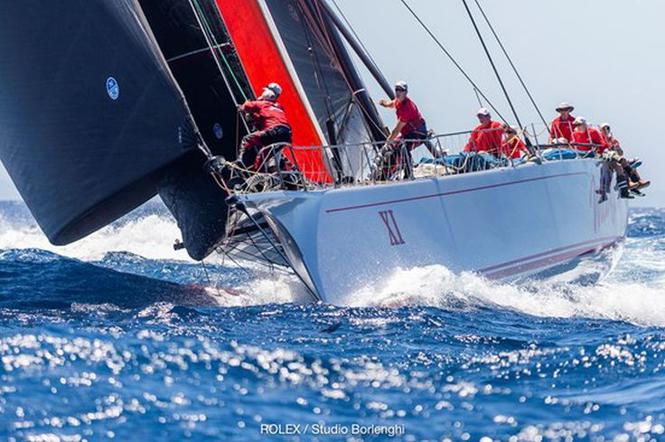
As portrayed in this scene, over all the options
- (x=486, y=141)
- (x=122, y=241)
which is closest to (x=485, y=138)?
(x=486, y=141)

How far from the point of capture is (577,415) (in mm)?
5059

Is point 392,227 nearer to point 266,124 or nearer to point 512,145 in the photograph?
point 266,124

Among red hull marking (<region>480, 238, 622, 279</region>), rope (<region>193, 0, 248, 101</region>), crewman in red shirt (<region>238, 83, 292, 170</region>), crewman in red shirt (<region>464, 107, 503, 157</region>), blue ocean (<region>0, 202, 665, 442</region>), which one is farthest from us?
crewman in red shirt (<region>464, 107, 503, 157</region>)

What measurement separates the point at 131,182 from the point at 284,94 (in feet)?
6.76

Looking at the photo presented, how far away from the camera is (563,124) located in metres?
13.6

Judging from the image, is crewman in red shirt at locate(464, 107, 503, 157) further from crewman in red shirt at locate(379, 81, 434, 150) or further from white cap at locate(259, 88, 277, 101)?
white cap at locate(259, 88, 277, 101)

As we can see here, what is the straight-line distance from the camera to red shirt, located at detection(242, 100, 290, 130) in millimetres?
8828

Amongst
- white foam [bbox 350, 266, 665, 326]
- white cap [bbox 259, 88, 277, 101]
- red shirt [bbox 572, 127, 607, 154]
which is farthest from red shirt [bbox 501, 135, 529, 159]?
white cap [bbox 259, 88, 277, 101]

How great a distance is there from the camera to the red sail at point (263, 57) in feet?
32.7

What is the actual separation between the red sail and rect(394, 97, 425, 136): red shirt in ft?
2.99

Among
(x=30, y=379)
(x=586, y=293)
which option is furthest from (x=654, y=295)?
(x=30, y=379)

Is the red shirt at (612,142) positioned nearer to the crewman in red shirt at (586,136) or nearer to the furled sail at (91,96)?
the crewman in red shirt at (586,136)

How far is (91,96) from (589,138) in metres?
7.03

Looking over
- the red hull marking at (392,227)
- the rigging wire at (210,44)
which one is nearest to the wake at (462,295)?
the red hull marking at (392,227)
